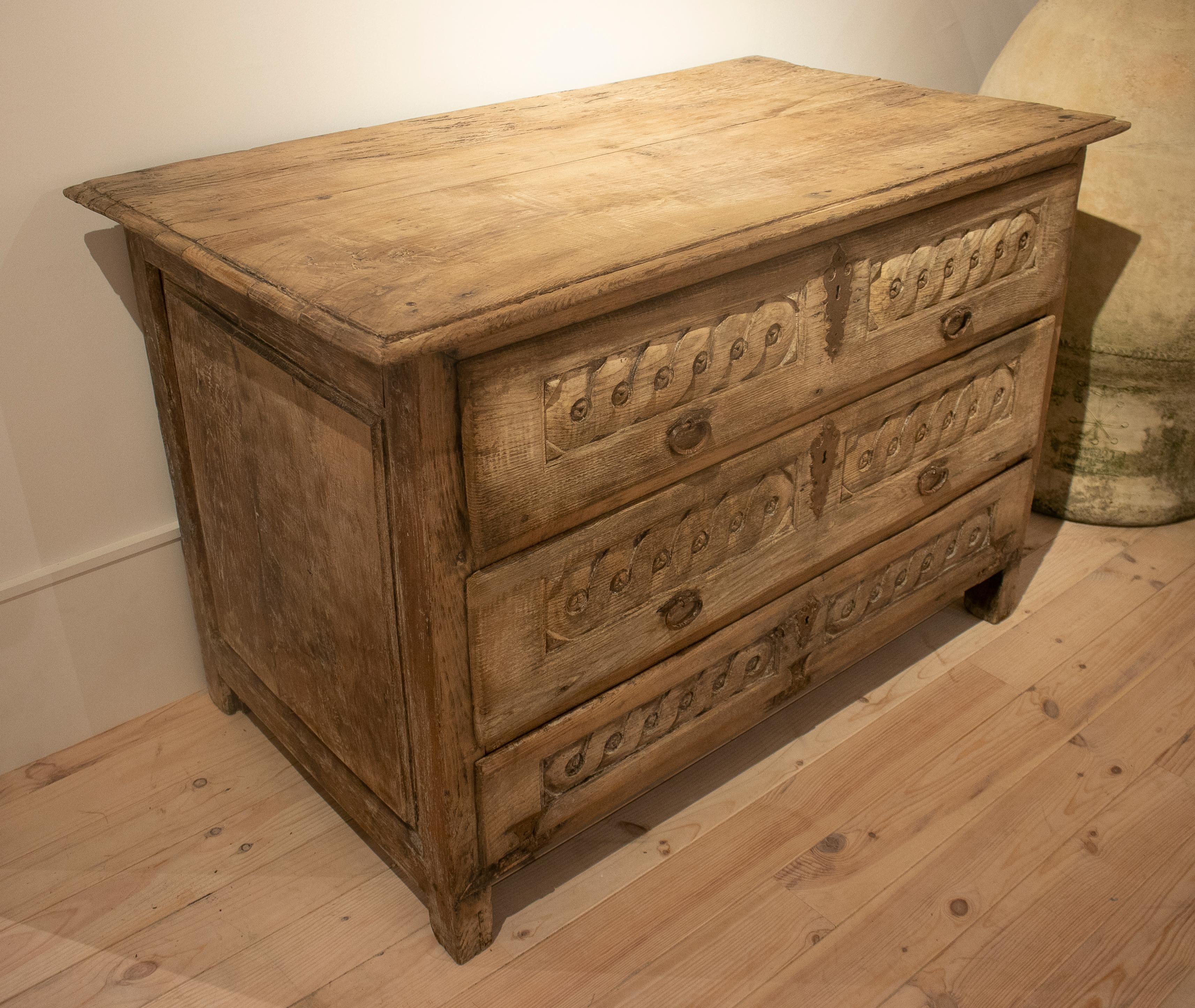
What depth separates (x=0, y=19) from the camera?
4.43ft

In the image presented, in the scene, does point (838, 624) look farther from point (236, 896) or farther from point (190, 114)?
point (190, 114)

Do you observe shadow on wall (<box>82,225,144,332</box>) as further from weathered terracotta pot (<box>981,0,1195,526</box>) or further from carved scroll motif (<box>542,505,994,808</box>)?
weathered terracotta pot (<box>981,0,1195,526</box>)

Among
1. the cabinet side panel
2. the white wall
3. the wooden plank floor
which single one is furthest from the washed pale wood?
the white wall

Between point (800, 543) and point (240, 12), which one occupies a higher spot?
point (240, 12)

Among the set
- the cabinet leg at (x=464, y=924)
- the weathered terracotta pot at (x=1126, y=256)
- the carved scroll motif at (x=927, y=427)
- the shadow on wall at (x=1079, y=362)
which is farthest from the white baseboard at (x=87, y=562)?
the weathered terracotta pot at (x=1126, y=256)

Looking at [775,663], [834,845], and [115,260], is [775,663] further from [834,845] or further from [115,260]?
[115,260]

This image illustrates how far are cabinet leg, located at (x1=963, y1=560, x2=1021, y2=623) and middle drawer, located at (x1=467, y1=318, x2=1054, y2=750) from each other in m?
0.23

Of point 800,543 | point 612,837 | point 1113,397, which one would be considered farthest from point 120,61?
point 1113,397

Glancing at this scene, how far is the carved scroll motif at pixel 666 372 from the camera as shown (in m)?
1.20

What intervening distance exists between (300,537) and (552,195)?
1.64 feet

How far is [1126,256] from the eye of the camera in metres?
2.05

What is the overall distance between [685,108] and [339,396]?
32.1 inches

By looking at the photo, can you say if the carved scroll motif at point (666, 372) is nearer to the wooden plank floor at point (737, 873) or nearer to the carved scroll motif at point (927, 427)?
the carved scroll motif at point (927, 427)

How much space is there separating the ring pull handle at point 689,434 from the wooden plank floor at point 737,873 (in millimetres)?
602
